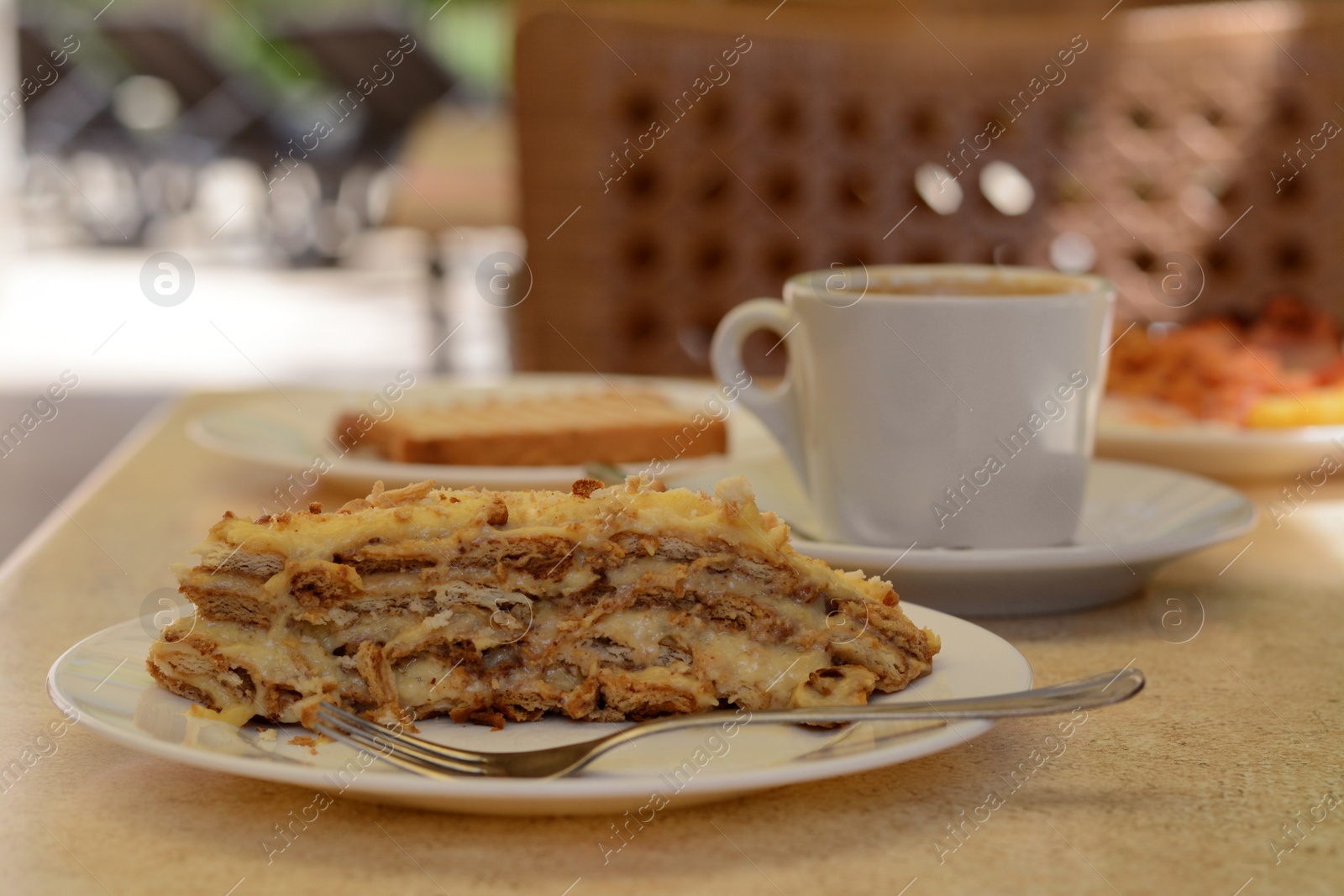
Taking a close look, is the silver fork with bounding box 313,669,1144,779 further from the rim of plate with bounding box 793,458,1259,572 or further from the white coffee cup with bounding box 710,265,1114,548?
the white coffee cup with bounding box 710,265,1114,548

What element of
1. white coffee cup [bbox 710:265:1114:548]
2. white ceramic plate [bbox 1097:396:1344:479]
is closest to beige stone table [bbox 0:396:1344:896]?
white coffee cup [bbox 710:265:1114:548]

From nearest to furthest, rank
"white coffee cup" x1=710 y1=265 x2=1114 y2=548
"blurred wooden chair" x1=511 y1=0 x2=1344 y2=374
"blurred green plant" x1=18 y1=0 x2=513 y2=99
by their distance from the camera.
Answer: "white coffee cup" x1=710 y1=265 x2=1114 y2=548, "blurred wooden chair" x1=511 y1=0 x2=1344 y2=374, "blurred green plant" x1=18 y1=0 x2=513 y2=99

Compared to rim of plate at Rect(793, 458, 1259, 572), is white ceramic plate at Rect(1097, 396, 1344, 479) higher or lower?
lower

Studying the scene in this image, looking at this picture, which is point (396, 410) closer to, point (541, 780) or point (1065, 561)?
point (1065, 561)

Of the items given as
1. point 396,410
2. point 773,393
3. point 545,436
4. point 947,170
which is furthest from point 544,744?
point 947,170

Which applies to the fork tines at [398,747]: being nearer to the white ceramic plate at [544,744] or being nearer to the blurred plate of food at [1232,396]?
the white ceramic plate at [544,744]

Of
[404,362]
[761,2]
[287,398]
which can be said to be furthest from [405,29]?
[287,398]
